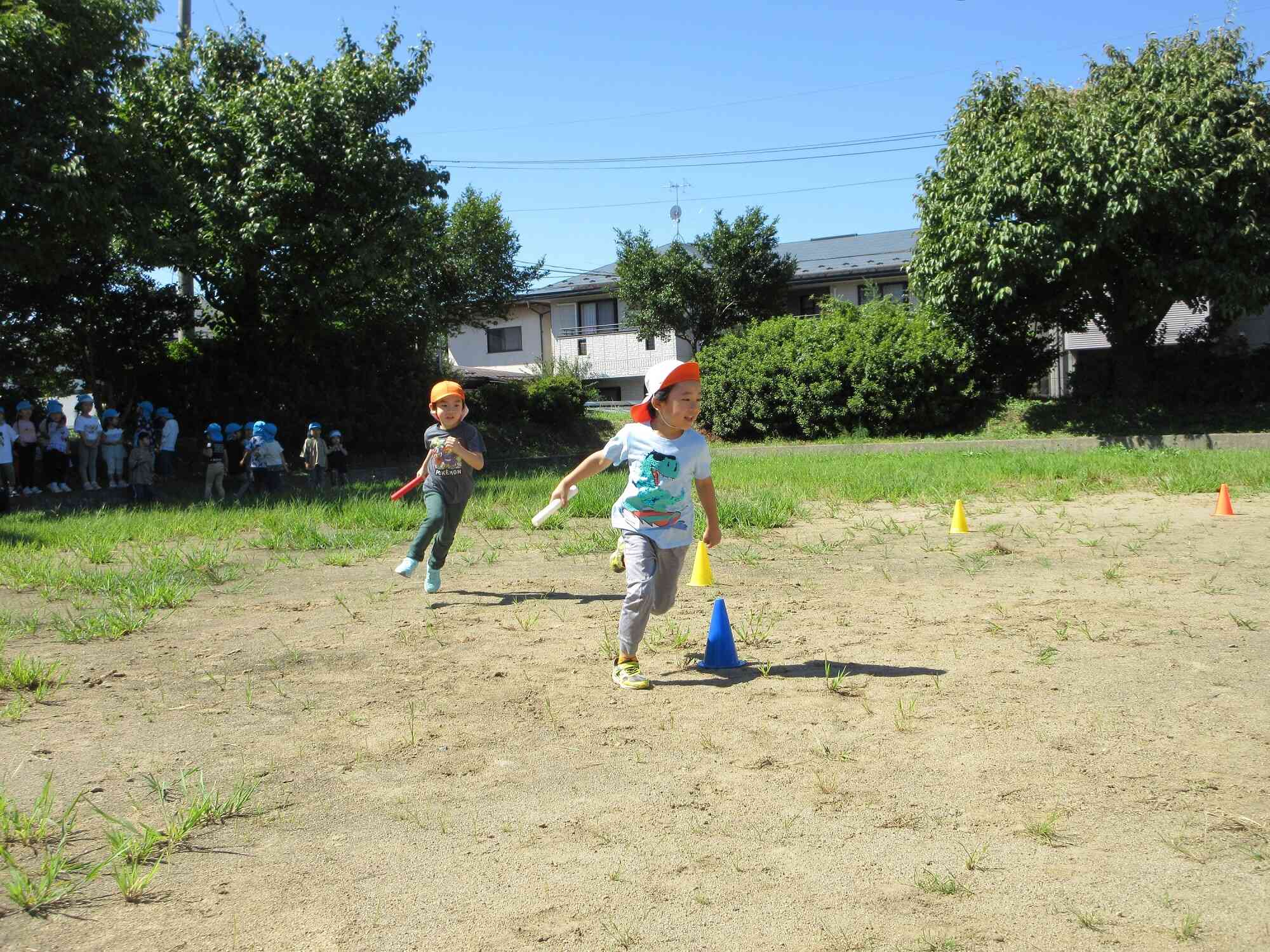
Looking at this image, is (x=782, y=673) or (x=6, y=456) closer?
(x=782, y=673)

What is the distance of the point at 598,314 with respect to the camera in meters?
43.7

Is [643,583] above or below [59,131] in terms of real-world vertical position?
below

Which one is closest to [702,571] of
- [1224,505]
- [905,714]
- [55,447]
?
[905,714]

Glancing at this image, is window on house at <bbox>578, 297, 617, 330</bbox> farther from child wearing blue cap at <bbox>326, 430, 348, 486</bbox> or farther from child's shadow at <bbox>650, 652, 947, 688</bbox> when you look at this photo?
child's shadow at <bbox>650, 652, 947, 688</bbox>

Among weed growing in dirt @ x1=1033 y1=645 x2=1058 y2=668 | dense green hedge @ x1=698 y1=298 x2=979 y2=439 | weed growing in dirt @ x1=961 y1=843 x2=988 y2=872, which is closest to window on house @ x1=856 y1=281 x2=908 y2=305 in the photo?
dense green hedge @ x1=698 y1=298 x2=979 y2=439

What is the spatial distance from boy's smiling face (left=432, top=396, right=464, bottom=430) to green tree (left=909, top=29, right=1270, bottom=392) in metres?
15.4

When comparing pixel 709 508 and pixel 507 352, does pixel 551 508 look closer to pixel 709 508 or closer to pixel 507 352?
pixel 709 508

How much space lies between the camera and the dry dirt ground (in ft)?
9.95

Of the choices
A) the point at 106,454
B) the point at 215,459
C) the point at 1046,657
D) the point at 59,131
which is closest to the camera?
the point at 1046,657

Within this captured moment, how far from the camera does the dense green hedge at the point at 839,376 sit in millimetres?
24766

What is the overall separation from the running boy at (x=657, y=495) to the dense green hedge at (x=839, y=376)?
19.8 meters

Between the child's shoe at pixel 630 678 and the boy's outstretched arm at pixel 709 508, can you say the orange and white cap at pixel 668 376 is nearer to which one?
the boy's outstretched arm at pixel 709 508

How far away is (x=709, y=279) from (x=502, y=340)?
13850 millimetres

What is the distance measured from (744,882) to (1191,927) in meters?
1.17
